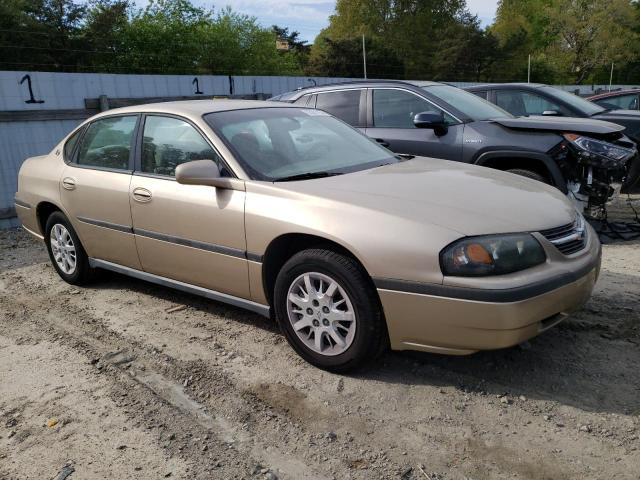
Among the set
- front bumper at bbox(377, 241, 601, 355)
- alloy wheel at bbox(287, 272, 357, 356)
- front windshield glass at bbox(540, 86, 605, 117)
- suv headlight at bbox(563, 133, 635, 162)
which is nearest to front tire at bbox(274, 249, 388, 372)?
alloy wheel at bbox(287, 272, 357, 356)

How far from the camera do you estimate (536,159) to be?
5.95 m

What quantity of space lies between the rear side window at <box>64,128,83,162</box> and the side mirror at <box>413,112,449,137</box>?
3293 mm

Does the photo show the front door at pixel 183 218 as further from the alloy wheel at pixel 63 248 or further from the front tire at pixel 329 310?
the alloy wheel at pixel 63 248

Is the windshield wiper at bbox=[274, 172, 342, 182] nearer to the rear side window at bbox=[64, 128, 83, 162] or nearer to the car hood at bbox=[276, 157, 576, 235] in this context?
the car hood at bbox=[276, 157, 576, 235]

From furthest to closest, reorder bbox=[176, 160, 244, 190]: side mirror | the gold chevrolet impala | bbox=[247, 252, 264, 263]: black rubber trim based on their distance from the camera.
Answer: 1. bbox=[176, 160, 244, 190]: side mirror
2. bbox=[247, 252, 264, 263]: black rubber trim
3. the gold chevrolet impala

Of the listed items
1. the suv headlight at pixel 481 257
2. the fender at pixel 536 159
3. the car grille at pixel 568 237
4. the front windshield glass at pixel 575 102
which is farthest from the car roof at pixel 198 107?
the front windshield glass at pixel 575 102

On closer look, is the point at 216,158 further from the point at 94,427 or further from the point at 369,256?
the point at 94,427

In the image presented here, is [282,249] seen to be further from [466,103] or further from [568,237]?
[466,103]

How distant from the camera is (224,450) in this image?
9.05 feet

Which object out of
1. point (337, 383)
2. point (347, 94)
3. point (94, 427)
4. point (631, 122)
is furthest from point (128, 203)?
point (631, 122)

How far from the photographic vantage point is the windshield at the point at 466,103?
6492 millimetres

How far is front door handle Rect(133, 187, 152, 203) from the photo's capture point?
4234 millimetres

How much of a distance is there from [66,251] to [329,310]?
10.1 feet

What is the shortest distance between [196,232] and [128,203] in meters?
0.80
